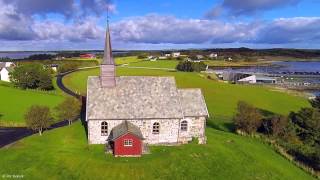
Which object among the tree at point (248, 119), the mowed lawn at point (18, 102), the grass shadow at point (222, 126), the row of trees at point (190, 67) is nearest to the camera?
the tree at point (248, 119)

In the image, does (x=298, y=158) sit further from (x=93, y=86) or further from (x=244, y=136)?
(x=93, y=86)

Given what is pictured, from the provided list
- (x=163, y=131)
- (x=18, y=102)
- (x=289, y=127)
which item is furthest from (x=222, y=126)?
(x=18, y=102)

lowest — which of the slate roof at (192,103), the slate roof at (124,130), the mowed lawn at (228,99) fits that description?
the mowed lawn at (228,99)

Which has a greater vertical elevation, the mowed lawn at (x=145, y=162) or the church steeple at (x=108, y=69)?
the church steeple at (x=108, y=69)

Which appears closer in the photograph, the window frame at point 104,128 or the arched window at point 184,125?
the window frame at point 104,128

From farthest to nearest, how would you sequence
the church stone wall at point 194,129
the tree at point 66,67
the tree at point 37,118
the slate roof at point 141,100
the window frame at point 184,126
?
1. the tree at point 66,67
2. the tree at point 37,118
3. the church stone wall at point 194,129
4. the window frame at point 184,126
5. the slate roof at point 141,100

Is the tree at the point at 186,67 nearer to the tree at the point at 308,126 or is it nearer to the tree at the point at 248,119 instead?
the tree at the point at 248,119

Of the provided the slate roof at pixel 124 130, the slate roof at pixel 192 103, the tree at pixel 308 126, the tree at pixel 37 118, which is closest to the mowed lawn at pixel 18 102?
the tree at pixel 37 118

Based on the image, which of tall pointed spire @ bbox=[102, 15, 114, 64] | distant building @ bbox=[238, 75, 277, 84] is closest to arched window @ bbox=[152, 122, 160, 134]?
tall pointed spire @ bbox=[102, 15, 114, 64]
